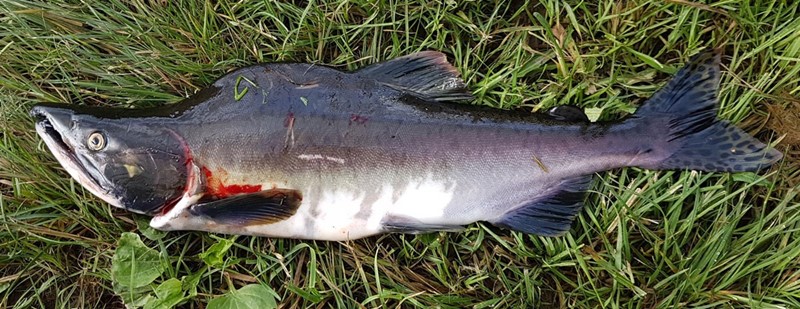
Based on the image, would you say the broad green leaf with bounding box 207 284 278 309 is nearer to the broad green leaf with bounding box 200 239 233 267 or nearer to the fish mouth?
the broad green leaf with bounding box 200 239 233 267

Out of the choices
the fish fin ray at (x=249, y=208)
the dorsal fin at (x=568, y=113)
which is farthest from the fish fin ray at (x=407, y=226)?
the dorsal fin at (x=568, y=113)

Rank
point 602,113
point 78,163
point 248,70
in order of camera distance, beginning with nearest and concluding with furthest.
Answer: point 78,163, point 248,70, point 602,113

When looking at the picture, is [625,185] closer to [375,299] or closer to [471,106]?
[471,106]

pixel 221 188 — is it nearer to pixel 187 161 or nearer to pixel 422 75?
pixel 187 161

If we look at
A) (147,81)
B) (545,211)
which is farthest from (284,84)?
(545,211)

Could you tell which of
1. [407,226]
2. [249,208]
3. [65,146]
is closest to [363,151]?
[407,226]

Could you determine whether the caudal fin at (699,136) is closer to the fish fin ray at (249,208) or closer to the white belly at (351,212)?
the white belly at (351,212)
